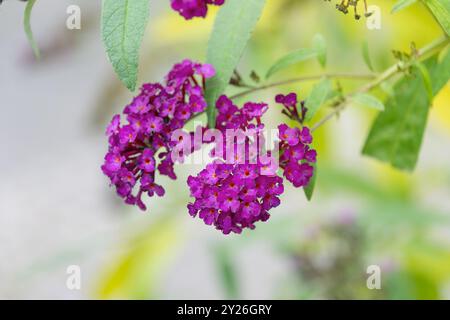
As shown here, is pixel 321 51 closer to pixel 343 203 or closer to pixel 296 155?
pixel 296 155

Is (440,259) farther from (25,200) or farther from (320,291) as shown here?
(25,200)

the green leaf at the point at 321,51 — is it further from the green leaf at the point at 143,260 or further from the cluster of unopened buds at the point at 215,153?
the green leaf at the point at 143,260

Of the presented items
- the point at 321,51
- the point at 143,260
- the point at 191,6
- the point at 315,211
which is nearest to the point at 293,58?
the point at 321,51

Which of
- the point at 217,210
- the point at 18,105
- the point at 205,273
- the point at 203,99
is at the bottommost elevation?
the point at 205,273

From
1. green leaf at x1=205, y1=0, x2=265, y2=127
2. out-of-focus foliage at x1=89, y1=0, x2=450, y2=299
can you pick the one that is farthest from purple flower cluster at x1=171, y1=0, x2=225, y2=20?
out-of-focus foliage at x1=89, y1=0, x2=450, y2=299
